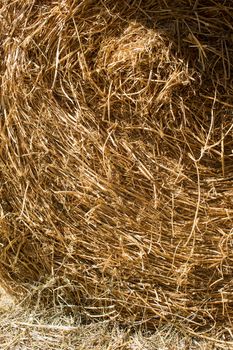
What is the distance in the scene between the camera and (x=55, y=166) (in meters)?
2.04

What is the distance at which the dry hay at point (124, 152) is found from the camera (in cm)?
185

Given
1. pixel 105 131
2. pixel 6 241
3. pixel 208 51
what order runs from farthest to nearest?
pixel 6 241 < pixel 105 131 < pixel 208 51

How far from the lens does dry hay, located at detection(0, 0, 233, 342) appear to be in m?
1.85

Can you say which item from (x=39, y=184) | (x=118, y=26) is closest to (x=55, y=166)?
(x=39, y=184)

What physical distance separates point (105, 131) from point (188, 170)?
25cm

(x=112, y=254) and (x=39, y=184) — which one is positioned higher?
(x=39, y=184)

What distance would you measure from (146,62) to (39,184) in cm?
48

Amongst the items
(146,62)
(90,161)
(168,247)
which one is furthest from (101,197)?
(146,62)

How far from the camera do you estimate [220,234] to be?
6.32 ft

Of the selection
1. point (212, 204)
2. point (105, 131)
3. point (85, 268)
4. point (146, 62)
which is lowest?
point (85, 268)

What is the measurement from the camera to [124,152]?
197 cm

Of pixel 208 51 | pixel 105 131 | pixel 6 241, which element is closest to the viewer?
pixel 208 51

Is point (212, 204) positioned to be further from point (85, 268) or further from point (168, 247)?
point (85, 268)

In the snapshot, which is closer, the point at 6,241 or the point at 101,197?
the point at 101,197
